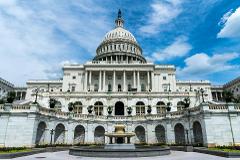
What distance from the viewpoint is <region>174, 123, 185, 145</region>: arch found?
43.6m

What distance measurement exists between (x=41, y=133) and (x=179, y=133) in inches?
1153

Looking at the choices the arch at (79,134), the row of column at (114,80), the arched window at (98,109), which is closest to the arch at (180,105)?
the arched window at (98,109)

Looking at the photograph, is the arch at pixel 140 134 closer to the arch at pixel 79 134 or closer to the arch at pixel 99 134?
the arch at pixel 99 134

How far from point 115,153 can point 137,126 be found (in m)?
27.2

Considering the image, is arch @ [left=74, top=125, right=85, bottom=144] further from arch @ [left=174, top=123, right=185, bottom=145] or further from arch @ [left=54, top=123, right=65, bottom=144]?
arch @ [left=174, top=123, right=185, bottom=145]

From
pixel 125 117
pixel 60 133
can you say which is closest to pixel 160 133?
pixel 125 117

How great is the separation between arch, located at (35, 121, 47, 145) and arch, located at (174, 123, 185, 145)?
28059mm

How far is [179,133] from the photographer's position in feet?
145

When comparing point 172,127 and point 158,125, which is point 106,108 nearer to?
point 158,125

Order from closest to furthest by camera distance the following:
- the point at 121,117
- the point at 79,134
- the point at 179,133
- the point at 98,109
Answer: the point at 179,133, the point at 79,134, the point at 121,117, the point at 98,109

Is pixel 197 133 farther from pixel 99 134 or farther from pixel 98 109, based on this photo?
pixel 98 109

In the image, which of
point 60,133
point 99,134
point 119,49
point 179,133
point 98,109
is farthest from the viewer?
point 119,49

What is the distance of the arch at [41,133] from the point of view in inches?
1539

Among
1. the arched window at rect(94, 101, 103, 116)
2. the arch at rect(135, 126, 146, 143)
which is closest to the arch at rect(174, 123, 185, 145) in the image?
the arch at rect(135, 126, 146, 143)
